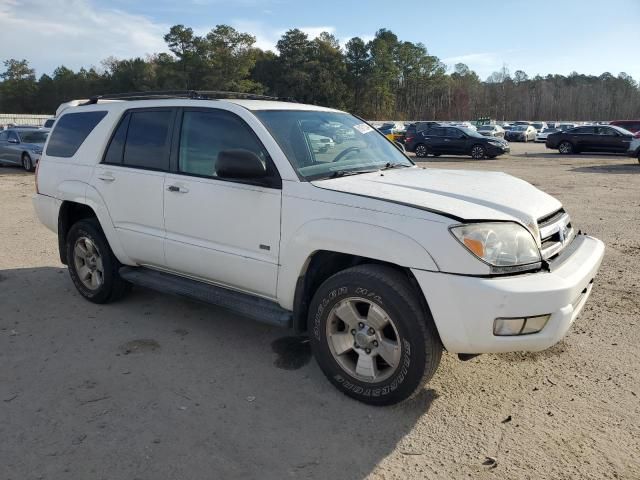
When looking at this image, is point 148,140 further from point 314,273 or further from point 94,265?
point 314,273

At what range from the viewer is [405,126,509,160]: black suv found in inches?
958

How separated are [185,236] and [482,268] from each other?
2.32 metres

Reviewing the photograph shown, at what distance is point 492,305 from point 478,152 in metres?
23.3

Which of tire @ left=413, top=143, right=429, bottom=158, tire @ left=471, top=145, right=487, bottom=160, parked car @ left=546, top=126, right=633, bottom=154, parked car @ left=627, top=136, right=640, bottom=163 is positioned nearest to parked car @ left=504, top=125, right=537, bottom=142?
parked car @ left=546, top=126, right=633, bottom=154

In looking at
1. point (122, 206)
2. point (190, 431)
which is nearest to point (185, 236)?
point (122, 206)

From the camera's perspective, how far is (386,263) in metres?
3.16

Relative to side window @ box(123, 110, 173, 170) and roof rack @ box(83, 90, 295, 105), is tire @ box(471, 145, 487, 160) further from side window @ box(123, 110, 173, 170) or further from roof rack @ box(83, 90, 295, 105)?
side window @ box(123, 110, 173, 170)

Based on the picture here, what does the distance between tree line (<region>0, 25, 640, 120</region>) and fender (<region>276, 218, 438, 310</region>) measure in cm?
7450

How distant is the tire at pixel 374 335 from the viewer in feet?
9.77

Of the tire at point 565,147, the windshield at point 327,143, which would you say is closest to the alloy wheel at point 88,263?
the windshield at point 327,143

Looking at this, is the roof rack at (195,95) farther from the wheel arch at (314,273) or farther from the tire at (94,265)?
the wheel arch at (314,273)

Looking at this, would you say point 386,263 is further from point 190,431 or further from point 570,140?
point 570,140

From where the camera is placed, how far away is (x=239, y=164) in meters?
3.40

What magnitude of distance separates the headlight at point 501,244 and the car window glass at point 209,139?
62.2 inches
